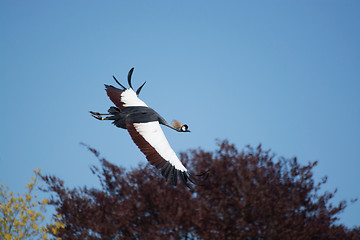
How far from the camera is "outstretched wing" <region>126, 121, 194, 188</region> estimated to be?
325 inches

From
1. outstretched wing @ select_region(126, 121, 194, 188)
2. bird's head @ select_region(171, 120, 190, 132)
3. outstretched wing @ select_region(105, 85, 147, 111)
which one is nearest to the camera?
outstretched wing @ select_region(126, 121, 194, 188)

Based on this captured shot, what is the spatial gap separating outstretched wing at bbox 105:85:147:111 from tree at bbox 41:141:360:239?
3967 mm

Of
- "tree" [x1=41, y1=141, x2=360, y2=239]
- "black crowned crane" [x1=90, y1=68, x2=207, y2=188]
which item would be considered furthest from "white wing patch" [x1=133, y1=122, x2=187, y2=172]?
"tree" [x1=41, y1=141, x2=360, y2=239]

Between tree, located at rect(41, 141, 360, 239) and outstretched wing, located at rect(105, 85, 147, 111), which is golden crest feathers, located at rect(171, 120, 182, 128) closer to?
outstretched wing, located at rect(105, 85, 147, 111)

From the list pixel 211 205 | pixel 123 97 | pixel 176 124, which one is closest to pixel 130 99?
pixel 123 97

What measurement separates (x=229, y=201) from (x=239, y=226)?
0.93 metres

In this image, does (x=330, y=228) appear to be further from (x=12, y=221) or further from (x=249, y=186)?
(x=12, y=221)

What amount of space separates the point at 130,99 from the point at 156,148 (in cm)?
187

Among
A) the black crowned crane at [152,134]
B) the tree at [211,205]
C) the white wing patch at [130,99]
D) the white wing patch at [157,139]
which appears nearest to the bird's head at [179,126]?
the black crowned crane at [152,134]

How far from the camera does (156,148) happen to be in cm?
831

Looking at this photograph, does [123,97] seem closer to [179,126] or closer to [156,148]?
[179,126]

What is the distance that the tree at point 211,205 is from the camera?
495 inches

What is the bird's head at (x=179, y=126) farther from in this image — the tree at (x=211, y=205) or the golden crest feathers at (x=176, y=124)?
the tree at (x=211, y=205)

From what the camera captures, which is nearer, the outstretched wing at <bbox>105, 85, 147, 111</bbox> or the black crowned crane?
the black crowned crane
